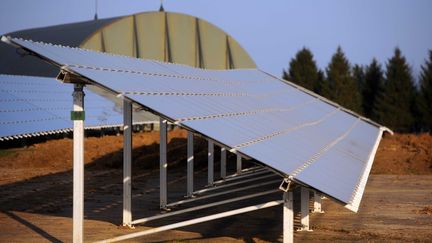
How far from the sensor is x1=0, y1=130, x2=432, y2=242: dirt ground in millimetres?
14047

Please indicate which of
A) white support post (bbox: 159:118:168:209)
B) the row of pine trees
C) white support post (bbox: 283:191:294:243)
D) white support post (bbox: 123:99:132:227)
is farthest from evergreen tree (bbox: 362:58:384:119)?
white support post (bbox: 283:191:294:243)

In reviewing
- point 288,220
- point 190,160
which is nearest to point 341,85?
point 190,160

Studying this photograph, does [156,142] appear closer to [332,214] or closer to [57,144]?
[57,144]

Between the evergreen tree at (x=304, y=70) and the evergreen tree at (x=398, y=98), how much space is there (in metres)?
8.91

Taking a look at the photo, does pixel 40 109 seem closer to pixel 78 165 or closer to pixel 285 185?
pixel 78 165

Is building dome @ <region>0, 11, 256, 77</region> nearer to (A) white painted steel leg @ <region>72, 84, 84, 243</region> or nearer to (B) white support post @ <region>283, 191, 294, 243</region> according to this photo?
(A) white painted steel leg @ <region>72, 84, 84, 243</region>

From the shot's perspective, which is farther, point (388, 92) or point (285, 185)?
point (388, 92)

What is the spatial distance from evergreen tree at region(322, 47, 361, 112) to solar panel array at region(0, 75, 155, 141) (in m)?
23.7

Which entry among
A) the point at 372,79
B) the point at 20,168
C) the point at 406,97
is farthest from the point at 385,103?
the point at 20,168

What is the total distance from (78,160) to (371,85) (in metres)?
52.6

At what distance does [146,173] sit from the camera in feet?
95.1

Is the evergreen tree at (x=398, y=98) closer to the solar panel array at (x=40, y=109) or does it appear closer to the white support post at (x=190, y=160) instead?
the solar panel array at (x=40, y=109)

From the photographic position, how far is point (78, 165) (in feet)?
36.7

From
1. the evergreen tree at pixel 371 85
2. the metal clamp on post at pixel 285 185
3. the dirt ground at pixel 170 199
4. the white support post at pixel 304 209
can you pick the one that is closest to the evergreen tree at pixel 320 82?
the evergreen tree at pixel 371 85
